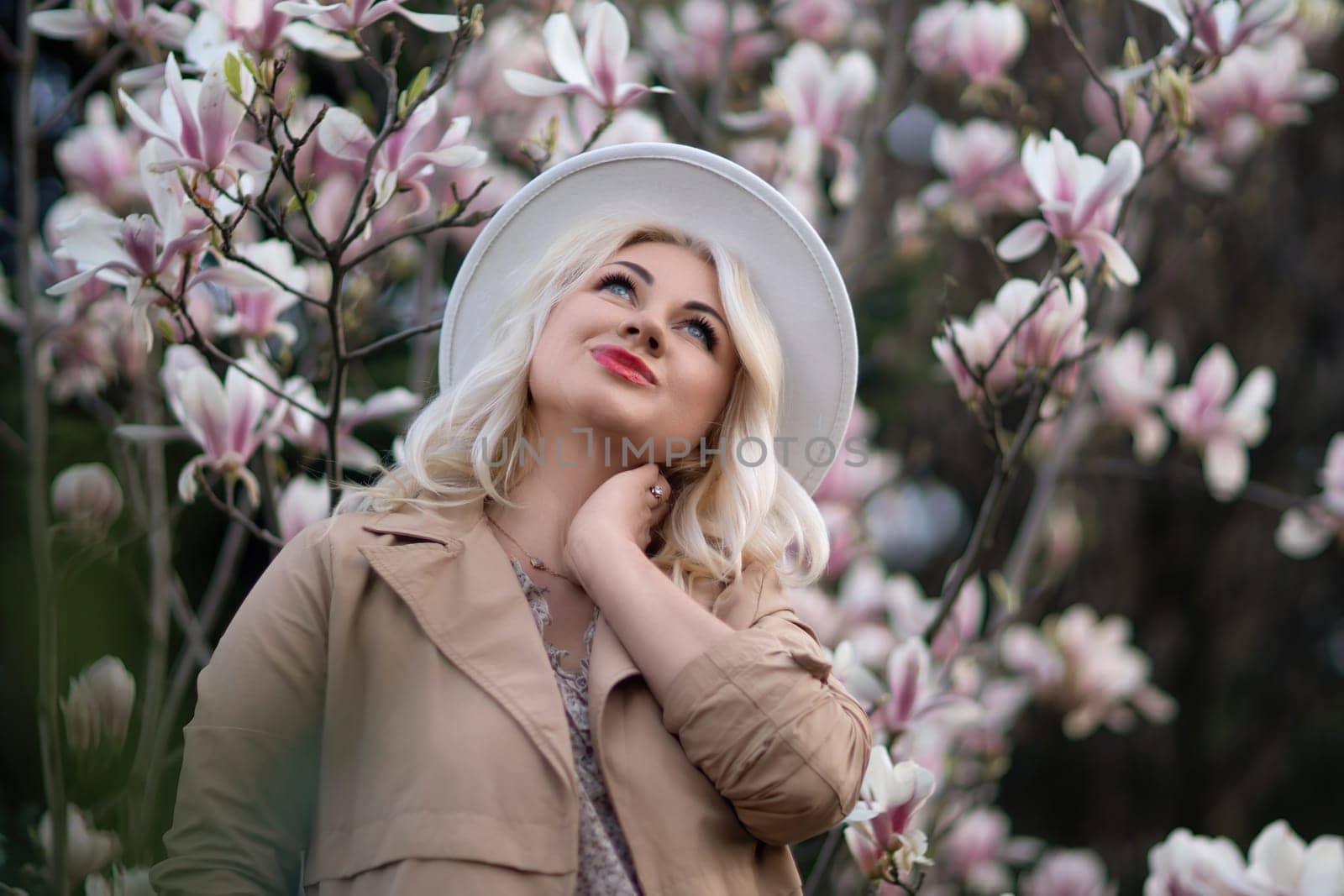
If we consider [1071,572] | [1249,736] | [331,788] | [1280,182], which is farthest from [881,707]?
[1280,182]

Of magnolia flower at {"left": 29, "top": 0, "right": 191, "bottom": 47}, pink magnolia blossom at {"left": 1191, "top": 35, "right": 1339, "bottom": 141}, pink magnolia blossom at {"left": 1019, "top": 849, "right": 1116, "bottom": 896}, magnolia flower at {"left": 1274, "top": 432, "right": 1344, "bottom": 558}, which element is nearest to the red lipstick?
magnolia flower at {"left": 29, "top": 0, "right": 191, "bottom": 47}

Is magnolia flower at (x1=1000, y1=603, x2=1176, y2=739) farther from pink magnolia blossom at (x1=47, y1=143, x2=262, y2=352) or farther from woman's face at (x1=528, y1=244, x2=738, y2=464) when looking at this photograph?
pink magnolia blossom at (x1=47, y1=143, x2=262, y2=352)

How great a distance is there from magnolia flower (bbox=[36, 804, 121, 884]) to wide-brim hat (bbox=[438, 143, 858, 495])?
0.76m

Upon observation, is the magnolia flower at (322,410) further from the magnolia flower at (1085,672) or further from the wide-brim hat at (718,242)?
the magnolia flower at (1085,672)

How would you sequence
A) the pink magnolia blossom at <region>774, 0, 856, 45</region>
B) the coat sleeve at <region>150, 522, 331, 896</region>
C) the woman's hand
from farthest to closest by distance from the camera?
1. the pink magnolia blossom at <region>774, 0, 856, 45</region>
2. the woman's hand
3. the coat sleeve at <region>150, 522, 331, 896</region>

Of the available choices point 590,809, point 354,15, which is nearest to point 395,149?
point 354,15

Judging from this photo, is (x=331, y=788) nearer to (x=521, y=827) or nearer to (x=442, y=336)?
(x=521, y=827)

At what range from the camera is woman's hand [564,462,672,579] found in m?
1.56

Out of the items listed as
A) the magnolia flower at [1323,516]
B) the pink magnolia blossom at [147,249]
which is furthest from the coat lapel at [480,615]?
the magnolia flower at [1323,516]

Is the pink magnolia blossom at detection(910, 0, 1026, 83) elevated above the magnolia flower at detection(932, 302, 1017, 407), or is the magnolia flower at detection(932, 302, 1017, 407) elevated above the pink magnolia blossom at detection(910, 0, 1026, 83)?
the pink magnolia blossom at detection(910, 0, 1026, 83)

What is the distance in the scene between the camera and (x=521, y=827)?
1353 mm

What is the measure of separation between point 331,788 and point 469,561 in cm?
30

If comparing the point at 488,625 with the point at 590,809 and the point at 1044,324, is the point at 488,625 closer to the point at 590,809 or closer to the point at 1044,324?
the point at 590,809

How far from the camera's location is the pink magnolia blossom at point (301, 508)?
2.11 m
